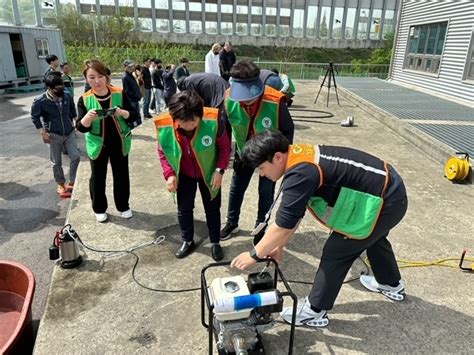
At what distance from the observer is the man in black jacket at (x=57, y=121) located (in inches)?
192

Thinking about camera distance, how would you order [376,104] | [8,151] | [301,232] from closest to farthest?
1. [301,232]
2. [8,151]
3. [376,104]

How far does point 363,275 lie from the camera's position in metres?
3.13

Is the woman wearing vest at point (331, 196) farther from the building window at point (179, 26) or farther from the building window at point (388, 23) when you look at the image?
the building window at point (388, 23)

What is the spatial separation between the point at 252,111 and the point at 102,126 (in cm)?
161

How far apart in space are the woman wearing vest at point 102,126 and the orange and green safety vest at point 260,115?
1.20 metres

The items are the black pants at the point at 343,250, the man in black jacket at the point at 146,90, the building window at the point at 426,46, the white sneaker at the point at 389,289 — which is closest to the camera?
the black pants at the point at 343,250

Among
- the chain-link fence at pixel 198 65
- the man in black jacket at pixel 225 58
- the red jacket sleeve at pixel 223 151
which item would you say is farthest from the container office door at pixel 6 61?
the red jacket sleeve at pixel 223 151

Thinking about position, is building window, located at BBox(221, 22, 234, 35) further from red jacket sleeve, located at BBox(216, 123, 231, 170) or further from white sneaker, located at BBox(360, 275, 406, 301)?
white sneaker, located at BBox(360, 275, 406, 301)

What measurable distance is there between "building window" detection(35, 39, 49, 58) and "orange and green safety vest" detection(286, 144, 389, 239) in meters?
19.1

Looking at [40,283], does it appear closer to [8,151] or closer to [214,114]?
[214,114]

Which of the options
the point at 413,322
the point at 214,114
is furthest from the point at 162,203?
the point at 413,322

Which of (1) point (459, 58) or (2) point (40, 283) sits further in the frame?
(1) point (459, 58)

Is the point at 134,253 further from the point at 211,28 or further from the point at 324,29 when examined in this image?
the point at 324,29

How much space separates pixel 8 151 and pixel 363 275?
23.7 feet
